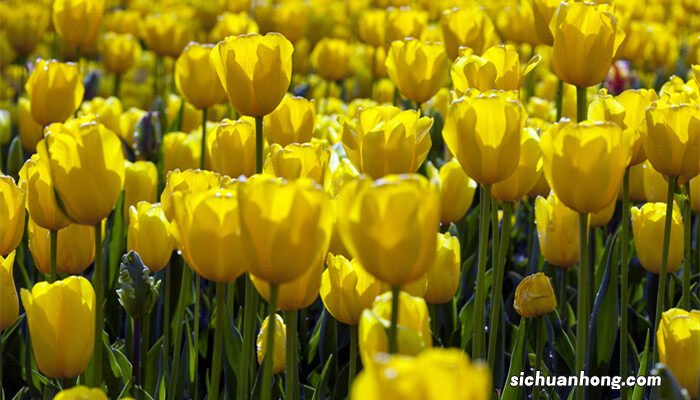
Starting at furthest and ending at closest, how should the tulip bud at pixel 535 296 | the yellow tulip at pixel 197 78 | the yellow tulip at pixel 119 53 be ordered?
the yellow tulip at pixel 119 53 → the yellow tulip at pixel 197 78 → the tulip bud at pixel 535 296

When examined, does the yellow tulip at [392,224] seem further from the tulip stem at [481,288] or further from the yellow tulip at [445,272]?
the yellow tulip at [445,272]

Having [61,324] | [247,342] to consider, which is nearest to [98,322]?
[61,324]

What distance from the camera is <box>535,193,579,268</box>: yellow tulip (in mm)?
2256

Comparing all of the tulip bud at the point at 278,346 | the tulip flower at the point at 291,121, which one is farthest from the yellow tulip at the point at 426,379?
the tulip flower at the point at 291,121

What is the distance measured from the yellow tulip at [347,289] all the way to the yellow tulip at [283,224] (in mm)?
391

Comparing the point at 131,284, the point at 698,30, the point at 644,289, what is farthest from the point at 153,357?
the point at 698,30

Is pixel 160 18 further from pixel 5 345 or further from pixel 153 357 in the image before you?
pixel 153 357

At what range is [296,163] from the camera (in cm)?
195

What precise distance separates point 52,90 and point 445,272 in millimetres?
1308

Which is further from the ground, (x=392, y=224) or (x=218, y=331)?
(x=392, y=224)

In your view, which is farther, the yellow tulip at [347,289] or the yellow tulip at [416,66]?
the yellow tulip at [416,66]

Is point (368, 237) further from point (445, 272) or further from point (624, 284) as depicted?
point (624, 284)

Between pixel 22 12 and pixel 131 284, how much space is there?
3811mm

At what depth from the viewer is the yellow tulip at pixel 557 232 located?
88.8 inches
